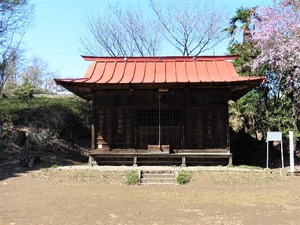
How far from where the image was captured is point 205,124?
12.8 metres

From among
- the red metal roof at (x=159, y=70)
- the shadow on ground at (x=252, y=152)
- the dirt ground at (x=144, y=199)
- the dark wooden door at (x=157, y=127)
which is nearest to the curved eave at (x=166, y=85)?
the red metal roof at (x=159, y=70)

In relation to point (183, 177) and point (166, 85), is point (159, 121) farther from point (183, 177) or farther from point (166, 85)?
point (183, 177)

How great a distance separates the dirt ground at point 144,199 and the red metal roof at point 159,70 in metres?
3.51

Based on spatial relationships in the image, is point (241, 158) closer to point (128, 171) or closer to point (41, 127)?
point (128, 171)

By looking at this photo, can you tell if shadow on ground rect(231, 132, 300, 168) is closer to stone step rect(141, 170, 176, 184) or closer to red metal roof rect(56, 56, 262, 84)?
red metal roof rect(56, 56, 262, 84)

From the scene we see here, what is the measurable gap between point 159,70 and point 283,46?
5.37 metres

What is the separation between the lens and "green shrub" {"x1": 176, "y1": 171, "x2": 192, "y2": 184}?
1029 centimetres

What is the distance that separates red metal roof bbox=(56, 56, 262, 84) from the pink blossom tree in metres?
2.28

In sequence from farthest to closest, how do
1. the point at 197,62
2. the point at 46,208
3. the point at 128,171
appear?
the point at 197,62 → the point at 128,171 → the point at 46,208

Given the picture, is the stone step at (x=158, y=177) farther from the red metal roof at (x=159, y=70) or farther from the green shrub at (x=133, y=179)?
the red metal roof at (x=159, y=70)

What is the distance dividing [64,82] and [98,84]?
1224 mm

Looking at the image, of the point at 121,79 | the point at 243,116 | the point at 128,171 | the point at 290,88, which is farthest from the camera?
the point at 243,116

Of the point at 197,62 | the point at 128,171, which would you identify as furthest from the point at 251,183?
the point at 197,62

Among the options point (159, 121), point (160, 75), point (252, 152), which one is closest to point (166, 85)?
point (160, 75)
